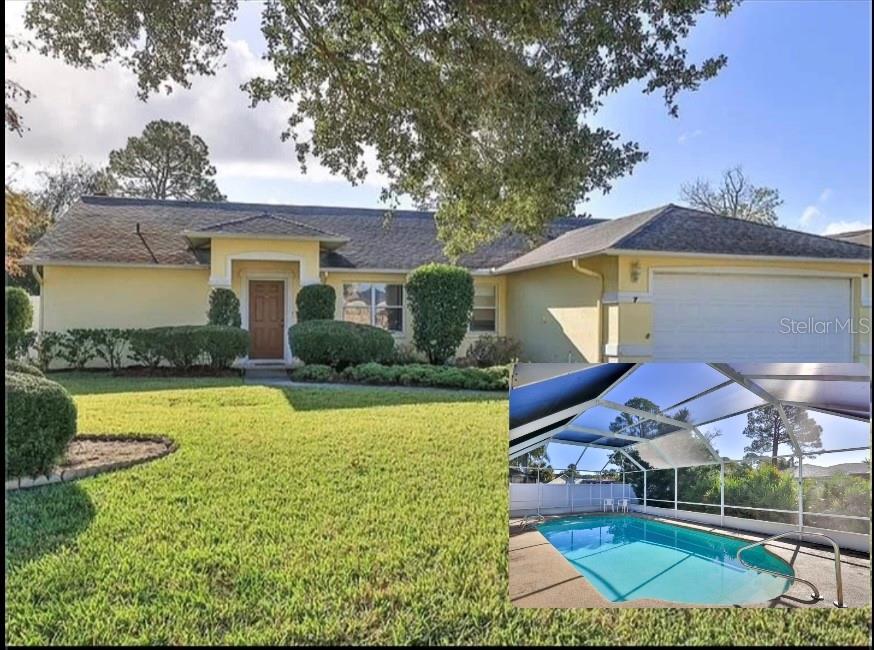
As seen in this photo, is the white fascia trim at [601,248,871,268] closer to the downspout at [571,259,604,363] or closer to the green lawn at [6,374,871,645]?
the downspout at [571,259,604,363]

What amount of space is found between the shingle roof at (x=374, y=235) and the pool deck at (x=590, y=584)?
572 centimetres

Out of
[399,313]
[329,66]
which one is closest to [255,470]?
[329,66]

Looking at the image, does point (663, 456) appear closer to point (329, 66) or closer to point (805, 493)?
point (805, 493)

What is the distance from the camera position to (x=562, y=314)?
33.7ft

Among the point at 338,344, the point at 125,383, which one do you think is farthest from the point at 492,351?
the point at 125,383

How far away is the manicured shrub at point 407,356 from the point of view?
11414 mm

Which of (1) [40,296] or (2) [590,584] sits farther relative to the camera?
(1) [40,296]

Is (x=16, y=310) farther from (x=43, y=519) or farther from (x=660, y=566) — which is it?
(x=660, y=566)

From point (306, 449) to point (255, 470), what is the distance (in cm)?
80

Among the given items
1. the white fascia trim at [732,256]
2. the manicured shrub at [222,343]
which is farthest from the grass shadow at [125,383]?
the white fascia trim at [732,256]

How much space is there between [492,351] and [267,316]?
565cm

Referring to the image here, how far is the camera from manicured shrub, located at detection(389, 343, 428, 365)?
11.4 m

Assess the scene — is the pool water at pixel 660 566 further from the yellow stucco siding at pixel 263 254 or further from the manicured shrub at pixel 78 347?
the yellow stucco siding at pixel 263 254

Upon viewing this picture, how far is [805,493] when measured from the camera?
308cm
